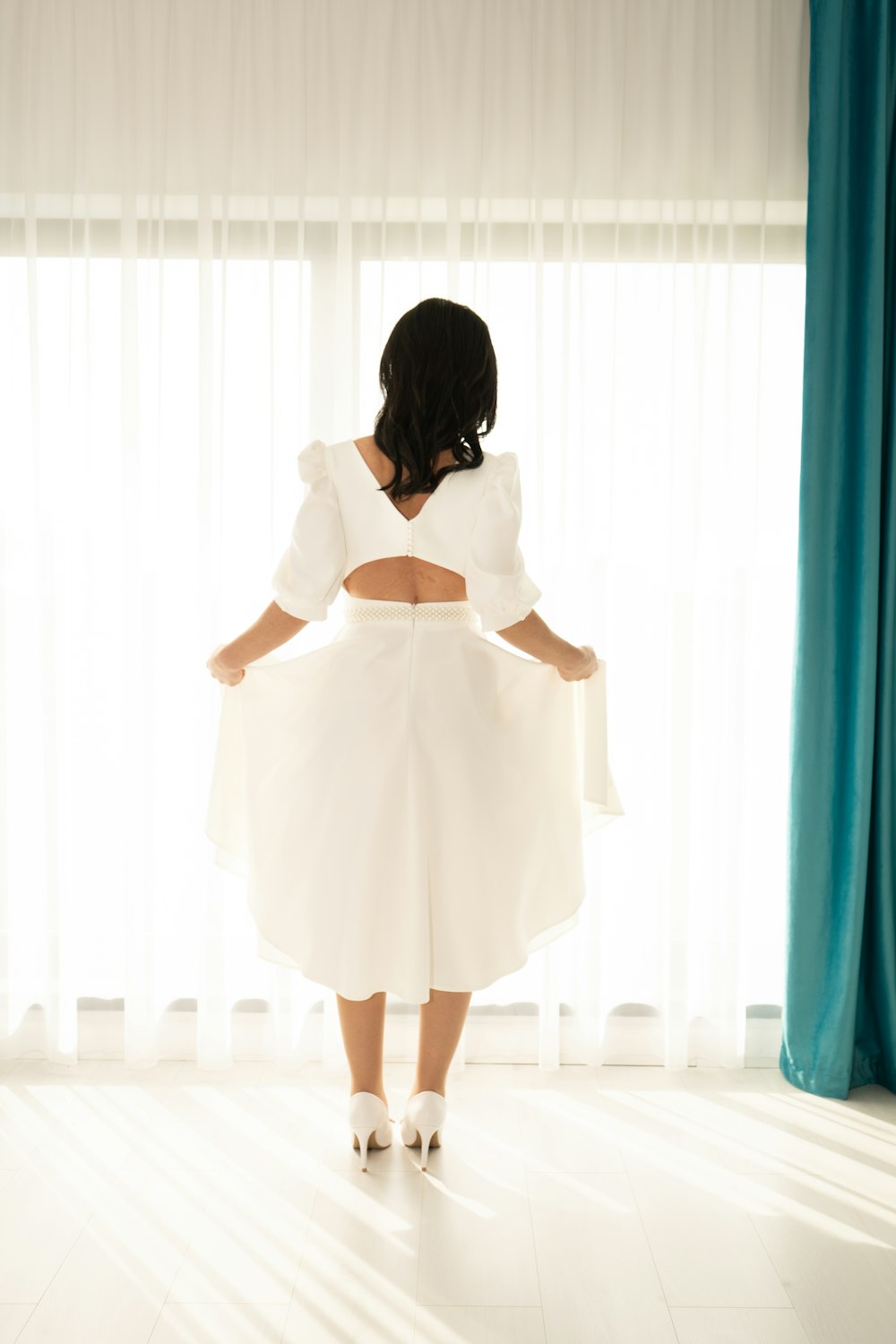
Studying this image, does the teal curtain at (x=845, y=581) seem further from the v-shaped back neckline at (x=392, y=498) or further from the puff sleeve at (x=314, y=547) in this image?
the puff sleeve at (x=314, y=547)

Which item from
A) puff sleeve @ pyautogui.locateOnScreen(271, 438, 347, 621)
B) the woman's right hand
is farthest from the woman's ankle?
puff sleeve @ pyautogui.locateOnScreen(271, 438, 347, 621)

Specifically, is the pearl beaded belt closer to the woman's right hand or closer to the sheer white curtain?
the woman's right hand

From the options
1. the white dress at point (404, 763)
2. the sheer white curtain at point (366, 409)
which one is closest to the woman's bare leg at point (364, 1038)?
the white dress at point (404, 763)

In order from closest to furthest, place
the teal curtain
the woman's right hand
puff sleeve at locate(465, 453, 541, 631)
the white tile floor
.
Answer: the white tile floor → puff sleeve at locate(465, 453, 541, 631) → the woman's right hand → the teal curtain

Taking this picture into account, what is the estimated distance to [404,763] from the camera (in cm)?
204

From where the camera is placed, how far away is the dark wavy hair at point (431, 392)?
201 cm

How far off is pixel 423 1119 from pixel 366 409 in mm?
1608

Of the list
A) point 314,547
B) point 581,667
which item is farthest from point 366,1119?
point 314,547

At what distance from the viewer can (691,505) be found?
2.62 meters

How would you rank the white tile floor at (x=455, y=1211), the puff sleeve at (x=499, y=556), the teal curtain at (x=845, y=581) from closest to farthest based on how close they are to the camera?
1. the white tile floor at (x=455, y=1211)
2. the puff sleeve at (x=499, y=556)
3. the teal curtain at (x=845, y=581)

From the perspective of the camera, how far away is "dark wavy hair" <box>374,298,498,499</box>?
6.60 ft

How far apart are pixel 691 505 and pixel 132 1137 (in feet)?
6.36

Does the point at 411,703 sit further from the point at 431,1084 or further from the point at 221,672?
the point at 431,1084

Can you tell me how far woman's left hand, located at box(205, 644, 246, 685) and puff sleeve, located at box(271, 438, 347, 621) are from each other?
232 millimetres
